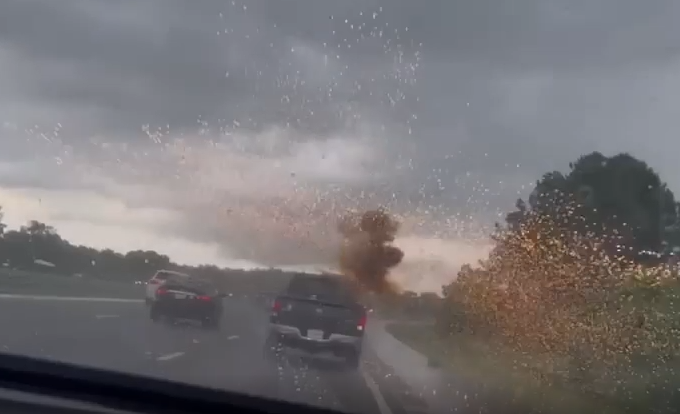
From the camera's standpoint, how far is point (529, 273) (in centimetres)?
1185

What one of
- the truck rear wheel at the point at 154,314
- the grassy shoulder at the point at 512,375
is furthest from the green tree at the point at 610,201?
the truck rear wheel at the point at 154,314

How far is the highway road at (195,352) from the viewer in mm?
9602

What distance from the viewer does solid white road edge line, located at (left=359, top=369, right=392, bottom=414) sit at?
919cm

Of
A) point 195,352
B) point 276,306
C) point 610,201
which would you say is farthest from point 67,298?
point 610,201

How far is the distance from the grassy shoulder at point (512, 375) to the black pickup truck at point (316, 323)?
1.12m

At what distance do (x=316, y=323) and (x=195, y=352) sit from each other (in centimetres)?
231

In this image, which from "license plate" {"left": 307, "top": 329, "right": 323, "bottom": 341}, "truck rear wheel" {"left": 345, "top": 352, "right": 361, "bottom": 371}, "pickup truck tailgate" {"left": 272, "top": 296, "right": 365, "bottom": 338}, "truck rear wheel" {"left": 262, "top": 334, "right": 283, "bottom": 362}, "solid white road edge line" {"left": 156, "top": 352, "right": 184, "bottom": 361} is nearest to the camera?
"solid white road edge line" {"left": 156, "top": 352, "right": 184, "bottom": 361}

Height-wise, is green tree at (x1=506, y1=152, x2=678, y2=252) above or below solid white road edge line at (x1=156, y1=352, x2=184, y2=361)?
above

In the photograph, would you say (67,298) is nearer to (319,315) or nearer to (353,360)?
(319,315)

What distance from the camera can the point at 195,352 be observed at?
15.3 m

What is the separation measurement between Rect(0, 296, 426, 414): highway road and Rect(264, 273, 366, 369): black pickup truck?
364 mm

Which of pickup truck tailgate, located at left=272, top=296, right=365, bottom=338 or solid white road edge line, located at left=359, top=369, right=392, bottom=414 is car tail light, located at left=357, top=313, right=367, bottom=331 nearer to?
pickup truck tailgate, located at left=272, top=296, right=365, bottom=338

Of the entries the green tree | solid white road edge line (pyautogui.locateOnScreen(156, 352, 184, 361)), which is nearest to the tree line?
the green tree

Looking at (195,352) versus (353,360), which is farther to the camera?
(353,360)
